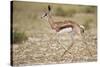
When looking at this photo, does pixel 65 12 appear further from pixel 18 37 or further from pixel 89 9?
pixel 18 37

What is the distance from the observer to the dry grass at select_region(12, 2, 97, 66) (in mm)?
2193

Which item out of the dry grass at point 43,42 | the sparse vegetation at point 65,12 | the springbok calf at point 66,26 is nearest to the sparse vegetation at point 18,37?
the dry grass at point 43,42

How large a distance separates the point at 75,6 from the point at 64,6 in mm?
145

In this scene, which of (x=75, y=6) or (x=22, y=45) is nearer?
(x=22, y=45)

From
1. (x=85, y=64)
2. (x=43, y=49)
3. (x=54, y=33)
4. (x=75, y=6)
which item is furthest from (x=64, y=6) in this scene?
(x=85, y=64)

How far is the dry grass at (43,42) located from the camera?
2.19 metres

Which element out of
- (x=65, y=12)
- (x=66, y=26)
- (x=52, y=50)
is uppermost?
(x=65, y=12)

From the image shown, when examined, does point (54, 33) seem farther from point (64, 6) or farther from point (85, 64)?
point (85, 64)

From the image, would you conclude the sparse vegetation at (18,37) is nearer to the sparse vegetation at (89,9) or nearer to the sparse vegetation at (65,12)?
the sparse vegetation at (65,12)

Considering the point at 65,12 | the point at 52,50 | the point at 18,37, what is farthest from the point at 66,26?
the point at 18,37

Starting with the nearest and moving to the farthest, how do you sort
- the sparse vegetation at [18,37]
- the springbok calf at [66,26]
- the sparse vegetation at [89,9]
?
the sparse vegetation at [18,37]
the springbok calf at [66,26]
the sparse vegetation at [89,9]

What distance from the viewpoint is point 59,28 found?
236cm

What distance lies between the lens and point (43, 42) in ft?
7.48

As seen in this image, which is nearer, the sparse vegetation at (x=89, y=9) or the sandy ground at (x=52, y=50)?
the sandy ground at (x=52, y=50)
